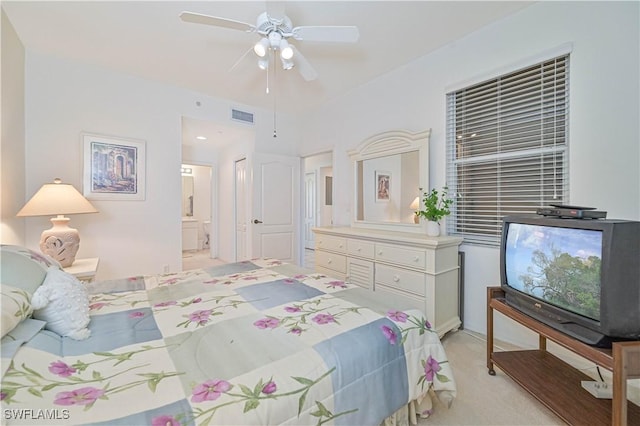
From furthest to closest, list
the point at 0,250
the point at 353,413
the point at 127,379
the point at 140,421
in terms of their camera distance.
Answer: the point at 0,250 → the point at 353,413 → the point at 127,379 → the point at 140,421

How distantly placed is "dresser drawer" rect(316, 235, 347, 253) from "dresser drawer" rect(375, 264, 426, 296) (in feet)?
1.70

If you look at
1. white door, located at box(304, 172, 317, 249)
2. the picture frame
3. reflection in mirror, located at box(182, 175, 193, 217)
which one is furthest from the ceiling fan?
reflection in mirror, located at box(182, 175, 193, 217)

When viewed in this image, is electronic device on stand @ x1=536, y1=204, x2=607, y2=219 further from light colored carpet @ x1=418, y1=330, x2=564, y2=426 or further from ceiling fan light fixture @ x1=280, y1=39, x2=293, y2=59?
ceiling fan light fixture @ x1=280, y1=39, x2=293, y2=59

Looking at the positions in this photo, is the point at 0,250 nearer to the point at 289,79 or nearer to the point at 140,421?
the point at 140,421

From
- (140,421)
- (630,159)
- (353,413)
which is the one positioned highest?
(630,159)

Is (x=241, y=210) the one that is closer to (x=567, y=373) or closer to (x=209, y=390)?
(x=209, y=390)

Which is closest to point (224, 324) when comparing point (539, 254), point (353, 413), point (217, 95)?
point (353, 413)

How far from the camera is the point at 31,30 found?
8.02 ft

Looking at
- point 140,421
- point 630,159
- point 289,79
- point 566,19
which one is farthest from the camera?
point 289,79

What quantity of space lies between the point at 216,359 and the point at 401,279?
188cm

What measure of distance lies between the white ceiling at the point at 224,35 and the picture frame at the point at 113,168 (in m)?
0.85

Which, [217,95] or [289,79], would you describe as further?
[217,95]

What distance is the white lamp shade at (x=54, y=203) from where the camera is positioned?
2299 mm

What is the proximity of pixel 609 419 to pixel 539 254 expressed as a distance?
2.68 ft
